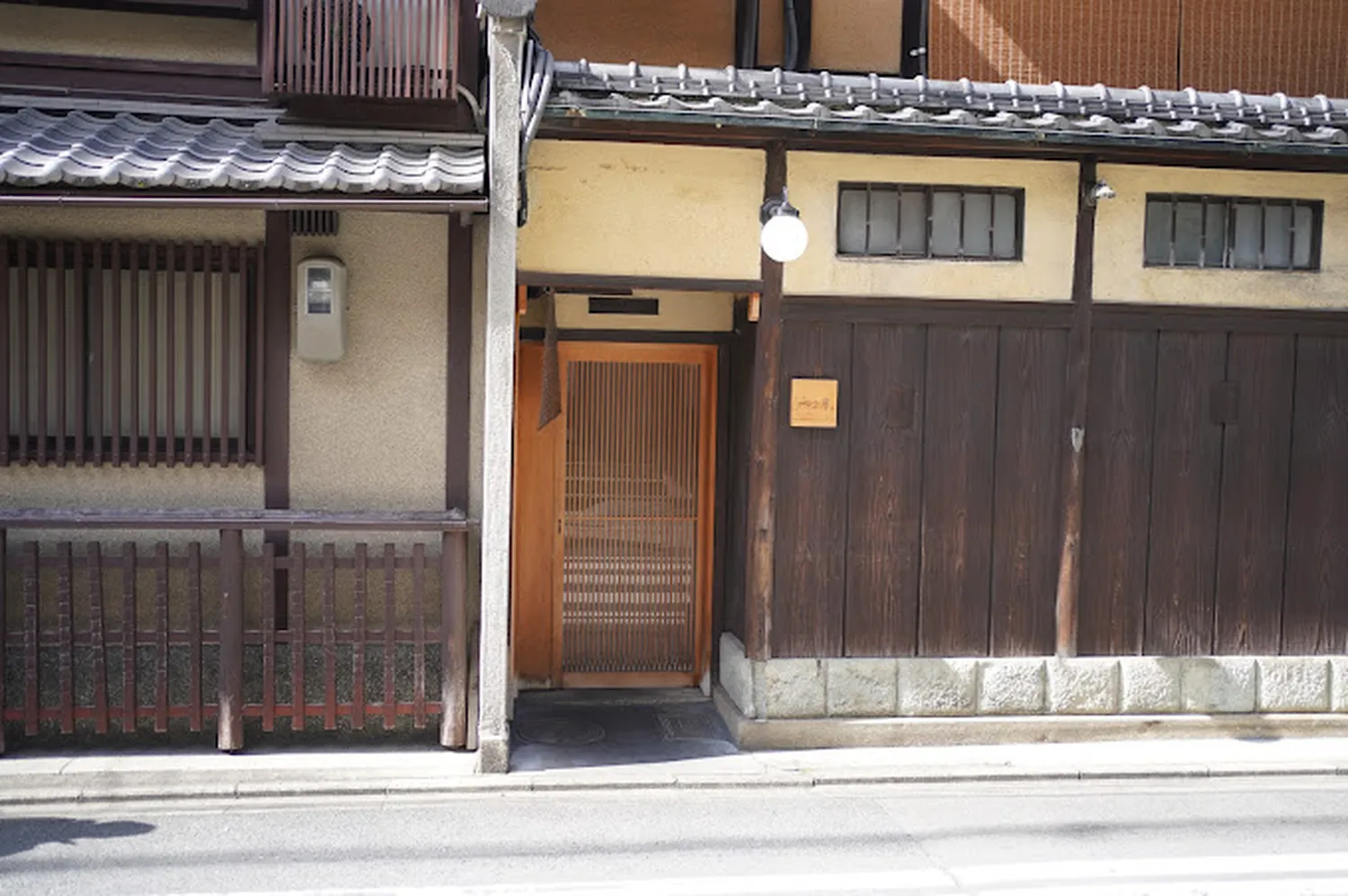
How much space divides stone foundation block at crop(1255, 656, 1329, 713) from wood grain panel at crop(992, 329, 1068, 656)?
1.78 meters

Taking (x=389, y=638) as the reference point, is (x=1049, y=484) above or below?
above

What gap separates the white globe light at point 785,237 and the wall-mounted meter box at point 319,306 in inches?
118

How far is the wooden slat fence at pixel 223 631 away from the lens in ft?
26.3

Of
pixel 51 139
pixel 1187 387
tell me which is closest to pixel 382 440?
pixel 51 139

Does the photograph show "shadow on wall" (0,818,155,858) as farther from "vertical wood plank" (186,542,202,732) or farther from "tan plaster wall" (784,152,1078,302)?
"tan plaster wall" (784,152,1078,302)

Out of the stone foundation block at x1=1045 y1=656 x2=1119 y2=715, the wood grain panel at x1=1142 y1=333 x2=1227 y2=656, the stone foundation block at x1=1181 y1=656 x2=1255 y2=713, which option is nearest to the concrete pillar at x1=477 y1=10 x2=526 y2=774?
the stone foundation block at x1=1045 y1=656 x2=1119 y2=715

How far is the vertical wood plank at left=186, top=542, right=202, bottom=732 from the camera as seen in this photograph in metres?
8.10

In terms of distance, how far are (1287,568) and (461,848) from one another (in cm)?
659

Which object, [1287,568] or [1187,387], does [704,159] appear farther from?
[1287,568]

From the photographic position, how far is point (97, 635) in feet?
26.4

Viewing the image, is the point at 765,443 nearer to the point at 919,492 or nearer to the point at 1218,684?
the point at 919,492

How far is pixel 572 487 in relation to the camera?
10.2 meters

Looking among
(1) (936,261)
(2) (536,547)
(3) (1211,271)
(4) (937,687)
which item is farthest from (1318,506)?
(2) (536,547)

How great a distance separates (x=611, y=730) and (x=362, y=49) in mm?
5330
